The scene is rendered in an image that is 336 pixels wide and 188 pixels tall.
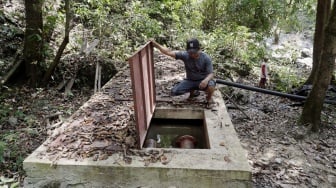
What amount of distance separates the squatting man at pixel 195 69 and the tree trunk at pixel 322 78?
2384 millimetres

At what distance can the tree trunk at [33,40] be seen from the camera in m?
7.89

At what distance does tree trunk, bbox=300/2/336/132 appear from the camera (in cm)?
612

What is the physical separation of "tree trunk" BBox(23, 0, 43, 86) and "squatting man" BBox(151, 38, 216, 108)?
399cm

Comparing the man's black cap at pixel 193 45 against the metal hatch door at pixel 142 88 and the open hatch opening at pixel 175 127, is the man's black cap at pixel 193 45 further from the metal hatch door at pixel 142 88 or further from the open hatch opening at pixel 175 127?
the open hatch opening at pixel 175 127

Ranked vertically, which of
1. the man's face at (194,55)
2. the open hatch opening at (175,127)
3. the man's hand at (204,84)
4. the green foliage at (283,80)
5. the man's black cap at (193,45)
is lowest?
the green foliage at (283,80)

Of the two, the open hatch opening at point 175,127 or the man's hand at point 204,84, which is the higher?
the man's hand at point 204,84

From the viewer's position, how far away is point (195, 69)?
5750 millimetres

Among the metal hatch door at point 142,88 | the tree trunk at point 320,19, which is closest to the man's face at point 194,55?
the metal hatch door at point 142,88

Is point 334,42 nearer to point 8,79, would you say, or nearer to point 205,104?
point 205,104

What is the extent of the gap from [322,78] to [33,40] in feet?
22.2

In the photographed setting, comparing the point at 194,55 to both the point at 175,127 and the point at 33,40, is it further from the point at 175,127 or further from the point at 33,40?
the point at 33,40

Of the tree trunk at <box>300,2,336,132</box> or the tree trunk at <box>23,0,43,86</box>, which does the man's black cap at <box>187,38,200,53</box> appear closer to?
the tree trunk at <box>300,2,336,132</box>

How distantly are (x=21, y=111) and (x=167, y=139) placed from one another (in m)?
3.60

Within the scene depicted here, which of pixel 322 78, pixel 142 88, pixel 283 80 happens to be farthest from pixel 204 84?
pixel 283 80
